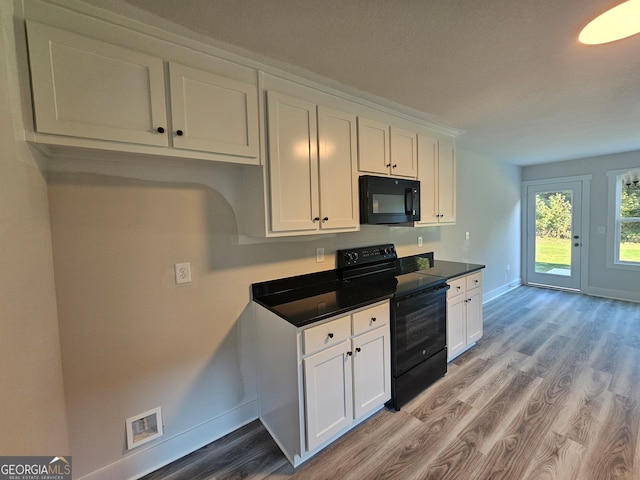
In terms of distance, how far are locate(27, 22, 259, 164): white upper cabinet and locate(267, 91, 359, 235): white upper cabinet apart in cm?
18

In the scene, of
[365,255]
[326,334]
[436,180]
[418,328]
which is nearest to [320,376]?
[326,334]

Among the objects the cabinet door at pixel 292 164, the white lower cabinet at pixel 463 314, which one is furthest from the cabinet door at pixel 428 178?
the cabinet door at pixel 292 164

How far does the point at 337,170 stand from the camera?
6.77 feet

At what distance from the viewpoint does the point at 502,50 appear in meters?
1.56

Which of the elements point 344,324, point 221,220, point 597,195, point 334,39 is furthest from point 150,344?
point 597,195

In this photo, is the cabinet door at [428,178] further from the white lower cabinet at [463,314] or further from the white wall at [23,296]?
the white wall at [23,296]

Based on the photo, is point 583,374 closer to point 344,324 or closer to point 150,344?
point 344,324

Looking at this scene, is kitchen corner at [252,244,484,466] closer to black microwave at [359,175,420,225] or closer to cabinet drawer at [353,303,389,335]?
cabinet drawer at [353,303,389,335]

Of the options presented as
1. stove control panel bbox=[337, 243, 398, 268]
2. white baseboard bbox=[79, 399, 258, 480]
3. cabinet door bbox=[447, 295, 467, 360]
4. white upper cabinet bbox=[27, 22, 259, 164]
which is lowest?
white baseboard bbox=[79, 399, 258, 480]

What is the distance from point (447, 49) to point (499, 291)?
14.8ft

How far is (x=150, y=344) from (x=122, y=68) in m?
1.46

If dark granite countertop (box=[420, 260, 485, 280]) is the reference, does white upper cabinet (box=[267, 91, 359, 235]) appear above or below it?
above

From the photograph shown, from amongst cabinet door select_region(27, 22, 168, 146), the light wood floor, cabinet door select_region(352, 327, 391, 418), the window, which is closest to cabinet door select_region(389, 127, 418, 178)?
cabinet door select_region(352, 327, 391, 418)

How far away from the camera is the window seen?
4.30m
